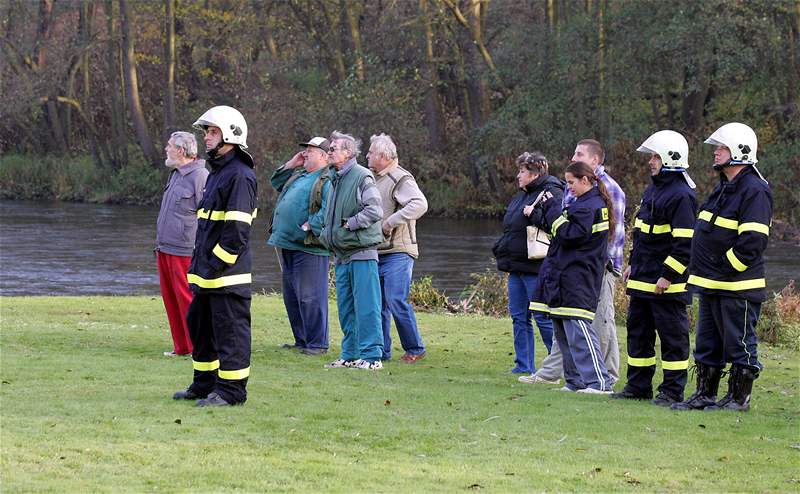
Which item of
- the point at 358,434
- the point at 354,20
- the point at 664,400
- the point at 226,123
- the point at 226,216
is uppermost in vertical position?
the point at 354,20

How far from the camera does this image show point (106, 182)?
47531 mm

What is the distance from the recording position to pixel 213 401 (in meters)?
8.09

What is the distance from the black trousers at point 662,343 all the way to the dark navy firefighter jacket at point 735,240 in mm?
466

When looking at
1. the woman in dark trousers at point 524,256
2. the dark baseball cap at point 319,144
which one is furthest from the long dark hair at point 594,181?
the dark baseball cap at point 319,144

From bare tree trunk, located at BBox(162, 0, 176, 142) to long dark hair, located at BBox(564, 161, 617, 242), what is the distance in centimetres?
3924

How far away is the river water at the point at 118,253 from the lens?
22594 mm

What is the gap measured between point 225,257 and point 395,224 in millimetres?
3086

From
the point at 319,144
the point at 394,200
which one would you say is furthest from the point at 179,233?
the point at 394,200

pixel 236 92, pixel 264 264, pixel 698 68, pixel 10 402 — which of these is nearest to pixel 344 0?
→ pixel 236 92

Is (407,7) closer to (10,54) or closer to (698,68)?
(698,68)

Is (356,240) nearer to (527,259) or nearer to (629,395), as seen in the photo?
(527,259)

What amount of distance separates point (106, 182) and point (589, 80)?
2076 cm

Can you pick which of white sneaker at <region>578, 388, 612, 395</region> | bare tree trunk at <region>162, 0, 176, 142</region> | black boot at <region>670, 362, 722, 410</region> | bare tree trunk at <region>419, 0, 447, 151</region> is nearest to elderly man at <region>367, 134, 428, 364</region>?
white sneaker at <region>578, 388, 612, 395</region>

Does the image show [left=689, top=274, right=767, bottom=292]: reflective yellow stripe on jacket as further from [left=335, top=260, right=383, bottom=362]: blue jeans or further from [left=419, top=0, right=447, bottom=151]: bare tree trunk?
[left=419, top=0, right=447, bottom=151]: bare tree trunk
